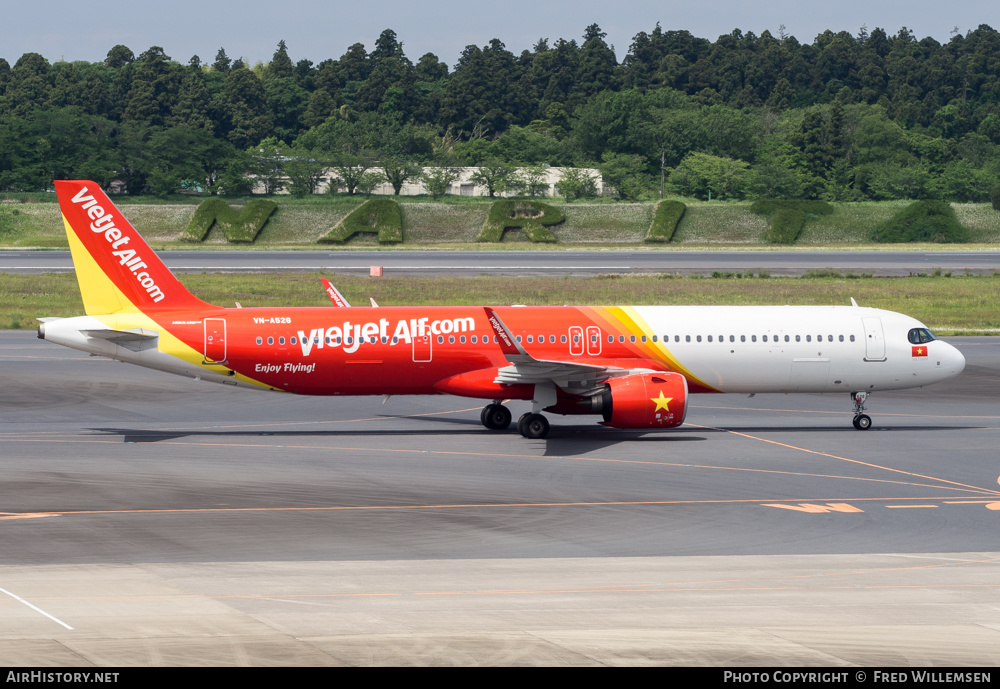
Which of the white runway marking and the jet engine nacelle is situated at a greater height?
the jet engine nacelle

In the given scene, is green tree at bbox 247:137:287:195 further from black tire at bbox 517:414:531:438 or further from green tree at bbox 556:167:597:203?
black tire at bbox 517:414:531:438

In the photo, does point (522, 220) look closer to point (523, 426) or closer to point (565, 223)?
point (565, 223)

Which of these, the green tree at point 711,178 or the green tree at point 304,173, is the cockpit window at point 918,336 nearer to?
the green tree at point 711,178

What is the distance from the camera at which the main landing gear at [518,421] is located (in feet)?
114

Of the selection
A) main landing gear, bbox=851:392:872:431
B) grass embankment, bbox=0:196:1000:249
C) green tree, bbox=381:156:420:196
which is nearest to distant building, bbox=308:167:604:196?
green tree, bbox=381:156:420:196

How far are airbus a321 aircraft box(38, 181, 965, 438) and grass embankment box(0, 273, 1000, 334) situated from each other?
1191 inches

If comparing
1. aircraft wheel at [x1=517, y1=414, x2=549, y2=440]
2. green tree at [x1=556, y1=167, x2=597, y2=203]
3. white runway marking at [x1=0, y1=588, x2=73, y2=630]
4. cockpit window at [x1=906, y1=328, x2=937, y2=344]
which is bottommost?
white runway marking at [x1=0, y1=588, x2=73, y2=630]

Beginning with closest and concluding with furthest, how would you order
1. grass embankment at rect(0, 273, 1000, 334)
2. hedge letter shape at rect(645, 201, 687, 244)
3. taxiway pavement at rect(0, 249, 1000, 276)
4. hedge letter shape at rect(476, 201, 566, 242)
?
1. grass embankment at rect(0, 273, 1000, 334)
2. taxiway pavement at rect(0, 249, 1000, 276)
3. hedge letter shape at rect(645, 201, 687, 244)
4. hedge letter shape at rect(476, 201, 566, 242)

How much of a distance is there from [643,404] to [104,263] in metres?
18.1

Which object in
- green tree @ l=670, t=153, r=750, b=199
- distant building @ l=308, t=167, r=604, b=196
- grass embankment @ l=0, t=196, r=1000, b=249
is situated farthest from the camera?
distant building @ l=308, t=167, r=604, b=196

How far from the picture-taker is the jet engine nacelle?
3328cm

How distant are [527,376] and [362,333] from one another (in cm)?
564

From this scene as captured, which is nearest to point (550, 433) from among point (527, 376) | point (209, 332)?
point (527, 376)

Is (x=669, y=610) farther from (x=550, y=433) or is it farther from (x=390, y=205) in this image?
(x=390, y=205)
